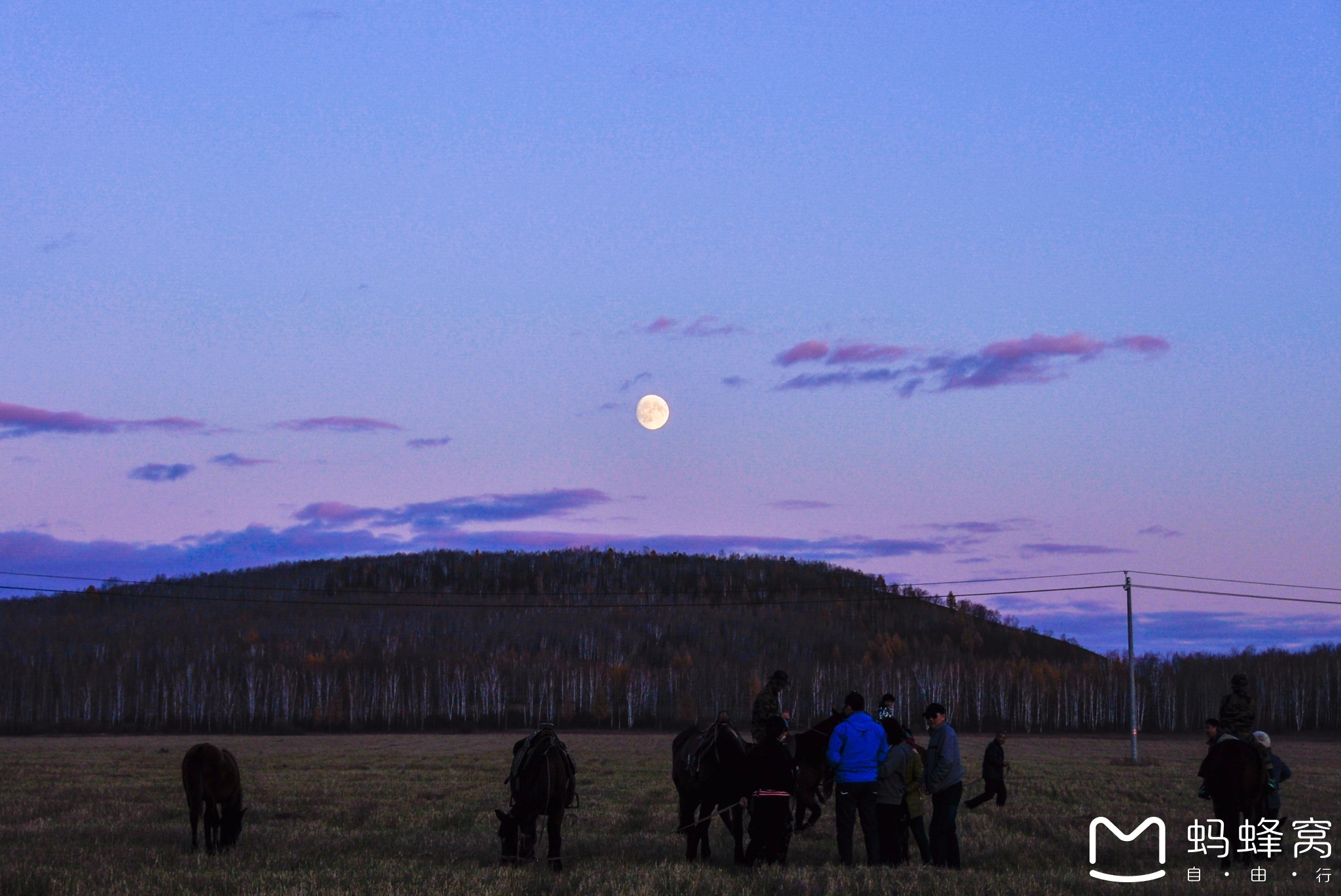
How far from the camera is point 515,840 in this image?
19484 mm

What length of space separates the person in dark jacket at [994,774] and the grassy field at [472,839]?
0.48 m

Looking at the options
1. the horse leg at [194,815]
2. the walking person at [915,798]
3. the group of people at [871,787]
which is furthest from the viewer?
the horse leg at [194,815]

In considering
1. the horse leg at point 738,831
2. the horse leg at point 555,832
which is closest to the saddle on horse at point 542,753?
the horse leg at point 555,832

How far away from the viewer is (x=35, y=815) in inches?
1101

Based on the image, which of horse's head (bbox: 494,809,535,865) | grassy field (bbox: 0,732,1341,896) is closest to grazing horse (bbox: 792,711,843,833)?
grassy field (bbox: 0,732,1341,896)

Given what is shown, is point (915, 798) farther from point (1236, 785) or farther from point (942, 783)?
point (1236, 785)

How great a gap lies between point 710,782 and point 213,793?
840cm

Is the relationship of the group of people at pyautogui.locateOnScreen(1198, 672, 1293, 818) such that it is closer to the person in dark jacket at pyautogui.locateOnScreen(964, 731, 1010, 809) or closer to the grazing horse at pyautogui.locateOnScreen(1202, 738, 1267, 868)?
the grazing horse at pyautogui.locateOnScreen(1202, 738, 1267, 868)

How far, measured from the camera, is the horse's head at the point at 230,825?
69.6 ft

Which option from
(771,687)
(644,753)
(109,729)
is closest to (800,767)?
(771,687)

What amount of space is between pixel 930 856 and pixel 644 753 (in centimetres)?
5356

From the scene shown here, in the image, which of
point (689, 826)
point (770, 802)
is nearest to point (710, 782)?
point (689, 826)

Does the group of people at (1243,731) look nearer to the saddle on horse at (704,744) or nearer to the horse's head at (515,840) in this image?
the saddle on horse at (704,744)

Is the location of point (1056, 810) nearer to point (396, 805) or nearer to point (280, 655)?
point (396, 805)
